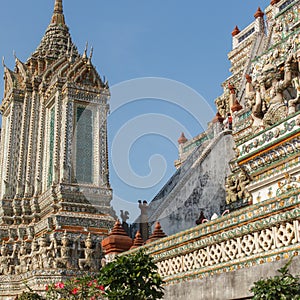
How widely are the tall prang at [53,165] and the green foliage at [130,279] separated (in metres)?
11.2

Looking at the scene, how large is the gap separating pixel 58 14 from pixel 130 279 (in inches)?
933

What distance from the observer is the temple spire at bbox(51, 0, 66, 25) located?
90.6 feet

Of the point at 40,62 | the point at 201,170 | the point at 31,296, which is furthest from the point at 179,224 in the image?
the point at 40,62

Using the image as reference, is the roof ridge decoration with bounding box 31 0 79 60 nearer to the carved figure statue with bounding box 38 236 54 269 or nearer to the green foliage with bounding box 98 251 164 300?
the carved figure statue with bounding box 38 236 54 269

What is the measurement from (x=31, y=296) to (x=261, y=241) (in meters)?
7.26

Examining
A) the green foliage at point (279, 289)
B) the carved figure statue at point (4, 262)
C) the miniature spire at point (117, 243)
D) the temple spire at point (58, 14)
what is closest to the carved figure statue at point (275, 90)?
the green foliage at point (279, 289)

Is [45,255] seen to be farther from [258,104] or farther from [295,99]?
[295,99]

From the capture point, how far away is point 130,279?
6332mm

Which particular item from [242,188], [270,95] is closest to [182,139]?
[242,188]

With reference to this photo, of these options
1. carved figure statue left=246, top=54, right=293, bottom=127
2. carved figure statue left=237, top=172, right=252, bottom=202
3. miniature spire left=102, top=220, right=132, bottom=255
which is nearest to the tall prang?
carved figure statue left=237, top=172, right=252, bottom=202

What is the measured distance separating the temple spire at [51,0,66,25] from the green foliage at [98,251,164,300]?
22.7 meters

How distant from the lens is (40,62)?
25.6 m

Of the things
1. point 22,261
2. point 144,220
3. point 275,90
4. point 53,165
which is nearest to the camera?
point 275,90

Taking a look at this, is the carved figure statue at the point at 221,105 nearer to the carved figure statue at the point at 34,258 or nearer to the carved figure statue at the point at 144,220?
the carved figure statue at the point at 144,220
